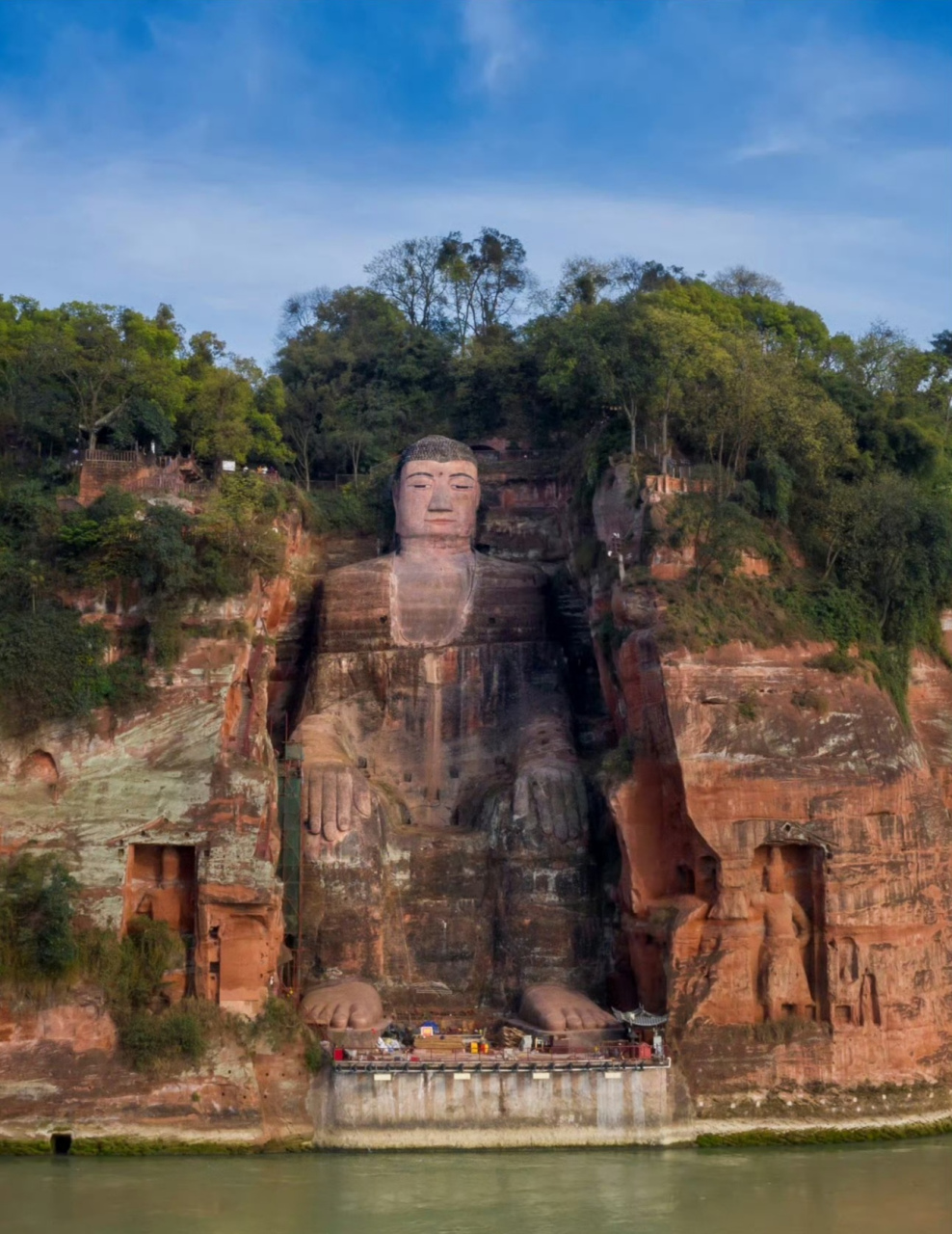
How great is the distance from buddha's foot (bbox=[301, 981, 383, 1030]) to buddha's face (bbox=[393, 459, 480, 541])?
33.4 feet

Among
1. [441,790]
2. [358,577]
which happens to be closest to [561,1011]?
[441,790]

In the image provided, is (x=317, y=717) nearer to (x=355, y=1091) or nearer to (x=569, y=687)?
(x=569, y=687)

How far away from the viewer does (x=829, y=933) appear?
32.2 m

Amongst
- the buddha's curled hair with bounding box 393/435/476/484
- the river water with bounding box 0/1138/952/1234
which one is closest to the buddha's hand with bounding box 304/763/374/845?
the river water with bounding box 0/1138/952/1234

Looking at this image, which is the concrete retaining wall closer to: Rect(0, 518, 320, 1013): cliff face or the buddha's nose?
Rect(0, 518, 320, 1013): cliff face

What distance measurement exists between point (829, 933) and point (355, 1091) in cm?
795

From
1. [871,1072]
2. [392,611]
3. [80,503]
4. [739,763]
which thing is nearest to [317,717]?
[392,611]

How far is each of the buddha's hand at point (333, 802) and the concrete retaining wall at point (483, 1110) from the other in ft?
15.8

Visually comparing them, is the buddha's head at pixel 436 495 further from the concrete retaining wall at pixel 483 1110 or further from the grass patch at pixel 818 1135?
the grass patch at pixel 818 1135

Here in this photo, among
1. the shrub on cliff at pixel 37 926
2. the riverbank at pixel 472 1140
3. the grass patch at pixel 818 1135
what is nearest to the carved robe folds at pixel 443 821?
the riverbank at pixel 472 1140

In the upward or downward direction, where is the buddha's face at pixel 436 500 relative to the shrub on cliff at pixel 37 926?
upward

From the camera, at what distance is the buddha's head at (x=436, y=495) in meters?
39.2

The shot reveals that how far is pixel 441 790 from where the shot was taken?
36844 millimetres

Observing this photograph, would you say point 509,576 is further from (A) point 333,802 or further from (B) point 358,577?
(A) point 333,802
